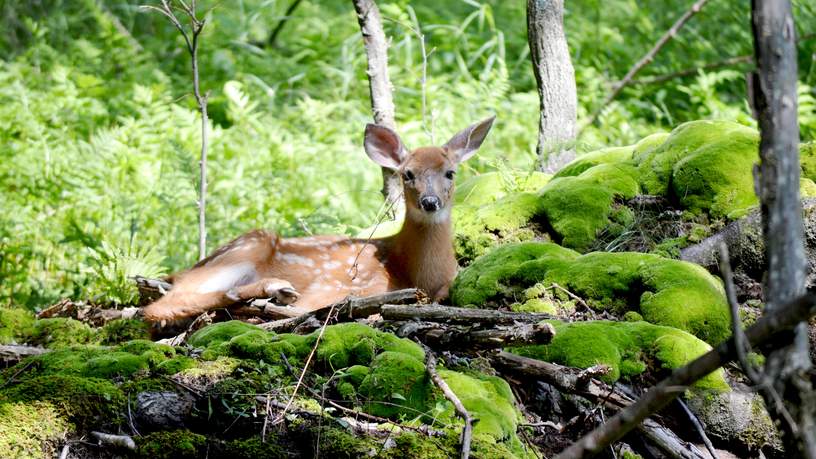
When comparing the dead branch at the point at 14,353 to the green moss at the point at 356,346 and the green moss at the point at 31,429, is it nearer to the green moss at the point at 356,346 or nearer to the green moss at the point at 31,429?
the green moss at the point at 31,429

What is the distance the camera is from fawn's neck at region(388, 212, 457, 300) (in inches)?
247

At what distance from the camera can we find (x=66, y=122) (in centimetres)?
1038

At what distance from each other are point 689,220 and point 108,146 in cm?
552

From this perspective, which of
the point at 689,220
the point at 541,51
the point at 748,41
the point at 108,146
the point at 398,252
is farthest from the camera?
the point at 748,41

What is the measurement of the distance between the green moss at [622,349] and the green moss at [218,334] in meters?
1.38

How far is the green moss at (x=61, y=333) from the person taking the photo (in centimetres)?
559

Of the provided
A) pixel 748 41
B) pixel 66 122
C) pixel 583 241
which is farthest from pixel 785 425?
pixel 748 41

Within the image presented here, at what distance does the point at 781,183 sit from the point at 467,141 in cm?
456

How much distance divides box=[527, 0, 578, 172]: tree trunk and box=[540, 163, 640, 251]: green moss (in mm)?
769

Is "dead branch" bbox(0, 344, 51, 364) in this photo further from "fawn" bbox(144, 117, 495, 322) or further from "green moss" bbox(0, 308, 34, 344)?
"fawn" bbox(144, 117, 495, 322)

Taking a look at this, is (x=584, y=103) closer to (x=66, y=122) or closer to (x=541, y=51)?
(x=541, y=51)

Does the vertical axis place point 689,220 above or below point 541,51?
below

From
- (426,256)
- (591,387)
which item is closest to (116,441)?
(591,387)

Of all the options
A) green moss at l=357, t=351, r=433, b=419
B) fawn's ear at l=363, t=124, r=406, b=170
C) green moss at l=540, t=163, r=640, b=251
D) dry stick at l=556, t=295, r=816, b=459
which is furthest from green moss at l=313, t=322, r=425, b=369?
fawn's ear at l=363, t=124, r=406, b=170
